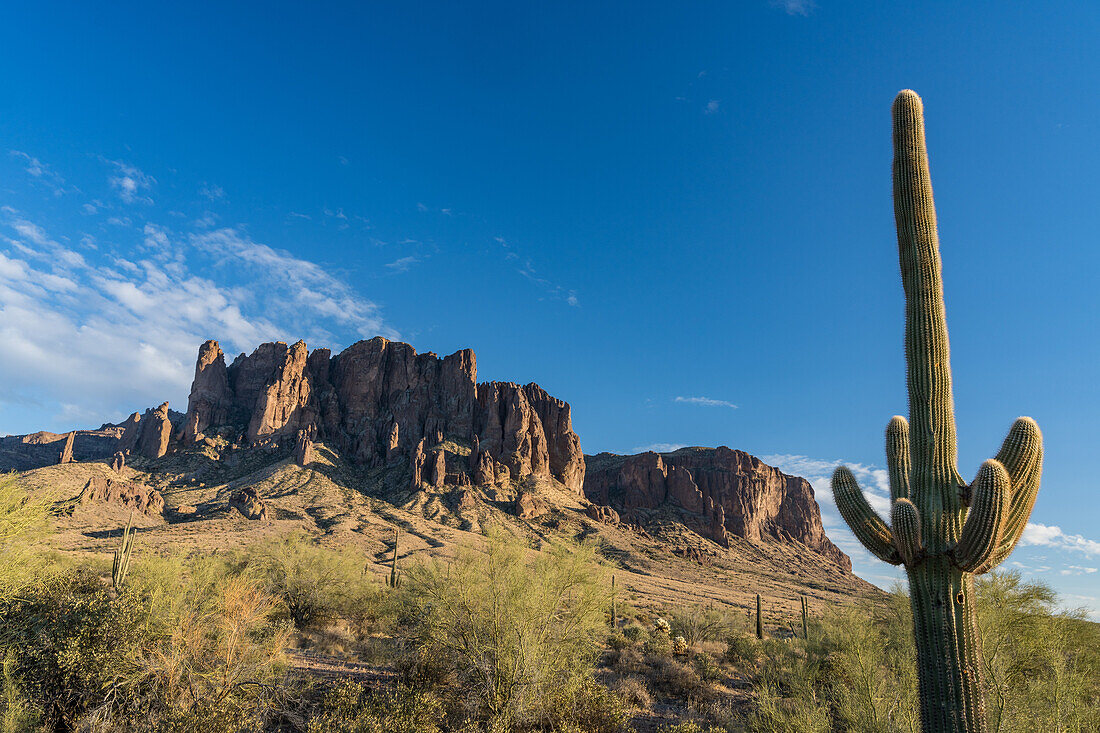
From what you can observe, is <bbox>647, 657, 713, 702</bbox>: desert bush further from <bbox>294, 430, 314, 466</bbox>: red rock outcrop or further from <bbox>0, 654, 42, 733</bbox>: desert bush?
<bbox>294, 430, 314, 466</bbox>: red rock outcrop

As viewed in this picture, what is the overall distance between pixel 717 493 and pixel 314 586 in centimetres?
8890

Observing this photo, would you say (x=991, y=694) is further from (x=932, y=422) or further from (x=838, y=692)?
(x=932, y=422)

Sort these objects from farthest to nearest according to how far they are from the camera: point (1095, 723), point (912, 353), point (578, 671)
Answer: point (578, 671) < point (1095, 723) < point (912, 353)

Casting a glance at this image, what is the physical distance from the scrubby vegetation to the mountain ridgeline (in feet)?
186

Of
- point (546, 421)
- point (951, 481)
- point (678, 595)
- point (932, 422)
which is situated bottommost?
point (678, 595)

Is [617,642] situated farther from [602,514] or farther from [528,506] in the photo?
[602,514]

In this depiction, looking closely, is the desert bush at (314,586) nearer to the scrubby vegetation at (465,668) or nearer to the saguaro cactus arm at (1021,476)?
the scrubby vegetation at (465,668)

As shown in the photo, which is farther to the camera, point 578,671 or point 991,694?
point 578,671

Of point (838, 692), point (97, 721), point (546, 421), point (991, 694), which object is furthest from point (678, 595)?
point (546, 421)

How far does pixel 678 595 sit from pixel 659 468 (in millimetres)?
57558

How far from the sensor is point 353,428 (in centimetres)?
8906

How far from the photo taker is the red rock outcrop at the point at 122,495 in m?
50.2

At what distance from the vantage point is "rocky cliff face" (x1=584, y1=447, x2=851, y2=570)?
94.1m

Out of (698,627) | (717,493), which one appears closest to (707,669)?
(698,627)
